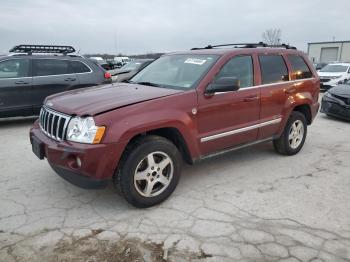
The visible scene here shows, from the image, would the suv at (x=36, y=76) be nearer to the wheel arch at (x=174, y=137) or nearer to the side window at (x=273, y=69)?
the side window at (x=273, y=69)

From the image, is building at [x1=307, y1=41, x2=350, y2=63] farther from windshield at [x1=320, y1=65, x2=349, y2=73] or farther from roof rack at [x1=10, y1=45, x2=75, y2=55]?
roof rack at [x1=10, y1=45, x2=75, y2=55]

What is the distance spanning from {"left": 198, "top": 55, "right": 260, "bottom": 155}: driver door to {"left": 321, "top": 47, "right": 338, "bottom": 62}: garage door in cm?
5766

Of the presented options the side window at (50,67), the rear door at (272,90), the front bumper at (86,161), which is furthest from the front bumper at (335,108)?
the front bumper at (86,161)

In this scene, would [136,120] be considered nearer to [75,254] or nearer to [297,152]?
[75,254]

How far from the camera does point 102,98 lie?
3.67 meters

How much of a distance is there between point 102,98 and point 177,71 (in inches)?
47.8

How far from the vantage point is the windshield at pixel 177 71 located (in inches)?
163

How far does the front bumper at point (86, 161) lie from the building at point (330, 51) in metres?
56.7

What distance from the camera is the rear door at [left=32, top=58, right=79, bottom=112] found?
7.63 metres

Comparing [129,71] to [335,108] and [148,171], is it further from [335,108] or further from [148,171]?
[148,171]

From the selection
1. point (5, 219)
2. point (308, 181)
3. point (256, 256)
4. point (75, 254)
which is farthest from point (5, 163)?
point (308, 181)

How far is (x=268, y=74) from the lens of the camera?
4.88 metres

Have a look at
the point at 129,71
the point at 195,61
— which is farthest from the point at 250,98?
the point at 129,71

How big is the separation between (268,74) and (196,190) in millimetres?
2048
